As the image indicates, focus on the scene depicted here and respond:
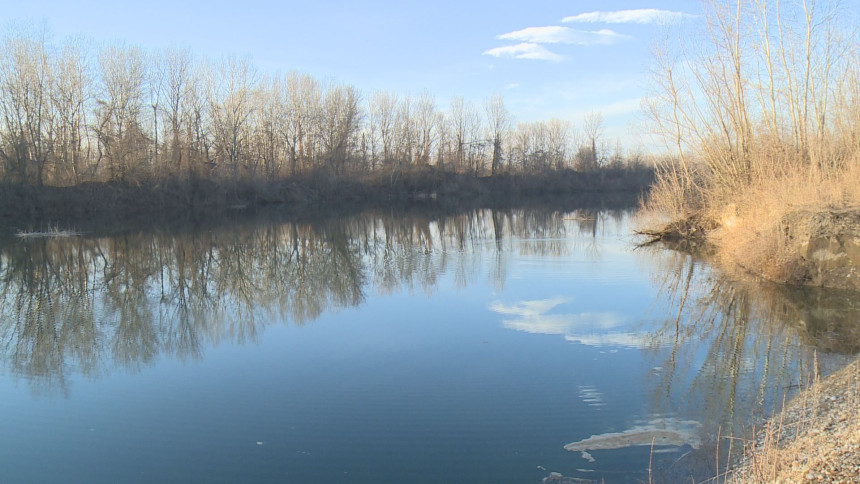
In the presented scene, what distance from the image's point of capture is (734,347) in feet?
26.7

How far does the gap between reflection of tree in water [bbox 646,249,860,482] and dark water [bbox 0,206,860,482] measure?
0.13 feet

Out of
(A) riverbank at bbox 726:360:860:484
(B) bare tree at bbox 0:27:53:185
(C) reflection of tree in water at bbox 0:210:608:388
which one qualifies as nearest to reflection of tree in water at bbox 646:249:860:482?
(A) riverbank at bbox 726:360:860:484

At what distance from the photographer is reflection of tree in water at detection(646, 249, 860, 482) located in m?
6.17

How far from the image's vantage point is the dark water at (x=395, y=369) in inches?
207

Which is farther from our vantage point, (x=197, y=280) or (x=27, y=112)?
(x=27, y=112)

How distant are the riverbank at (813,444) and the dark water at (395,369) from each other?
1.19 feet

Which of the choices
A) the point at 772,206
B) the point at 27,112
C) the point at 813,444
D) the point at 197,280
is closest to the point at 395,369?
the point at 813,444

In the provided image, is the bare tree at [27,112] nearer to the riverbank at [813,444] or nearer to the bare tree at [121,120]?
the bare tree at [121,120]

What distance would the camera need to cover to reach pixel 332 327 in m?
9.73

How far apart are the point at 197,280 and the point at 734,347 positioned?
11084 millimetres

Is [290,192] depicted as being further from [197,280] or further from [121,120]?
[197,280]

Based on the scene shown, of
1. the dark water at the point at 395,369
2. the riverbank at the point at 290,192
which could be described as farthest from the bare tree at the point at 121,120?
the dark water at the point at 395,369

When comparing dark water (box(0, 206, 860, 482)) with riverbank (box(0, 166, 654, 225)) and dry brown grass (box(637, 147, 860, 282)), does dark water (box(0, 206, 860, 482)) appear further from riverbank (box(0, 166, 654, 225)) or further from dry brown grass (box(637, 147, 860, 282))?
riverbank (box(0, 166, 654, 225))

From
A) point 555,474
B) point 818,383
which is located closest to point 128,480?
point 555,474
